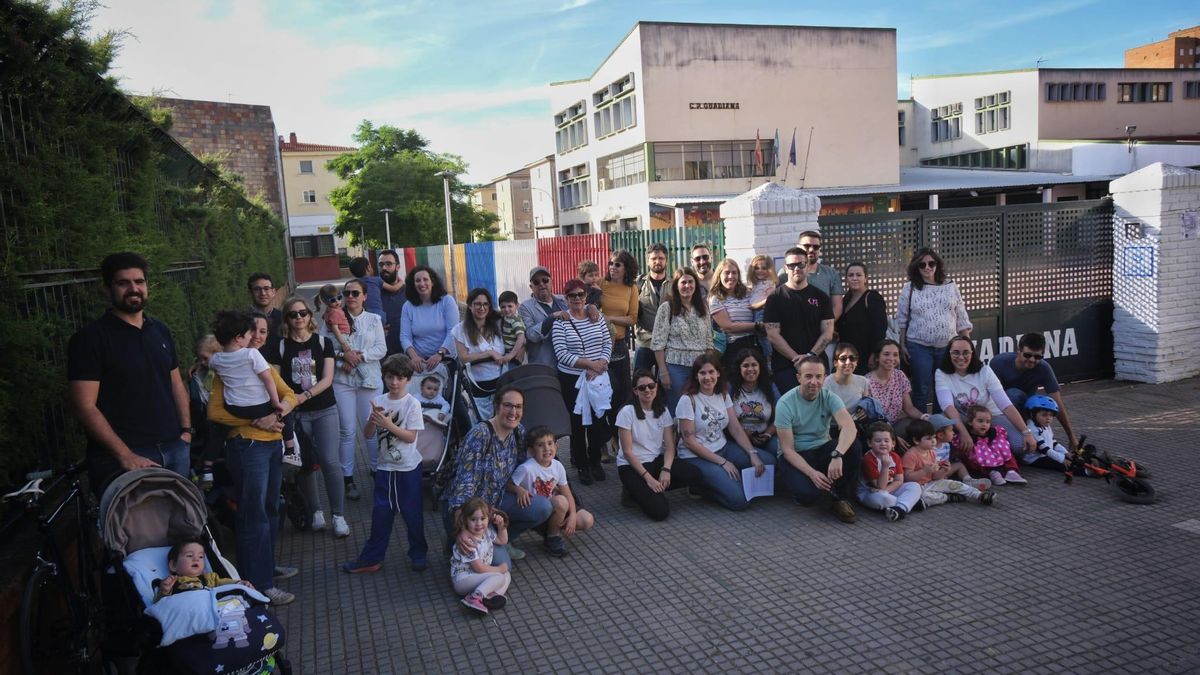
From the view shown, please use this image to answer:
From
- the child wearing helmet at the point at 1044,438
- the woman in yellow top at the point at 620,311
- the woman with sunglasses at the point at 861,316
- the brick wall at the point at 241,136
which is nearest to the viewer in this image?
the child wearing helmet at the point at 1044,438

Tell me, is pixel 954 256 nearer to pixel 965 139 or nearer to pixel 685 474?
pixel 685 474

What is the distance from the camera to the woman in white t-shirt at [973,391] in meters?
6.85

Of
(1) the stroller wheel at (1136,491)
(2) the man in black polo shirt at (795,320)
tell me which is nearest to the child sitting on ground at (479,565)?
(2) the man in black polo shirt at (795,320)

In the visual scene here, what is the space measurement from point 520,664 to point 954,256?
7950mm

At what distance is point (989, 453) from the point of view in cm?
658

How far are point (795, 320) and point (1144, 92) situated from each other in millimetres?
53044

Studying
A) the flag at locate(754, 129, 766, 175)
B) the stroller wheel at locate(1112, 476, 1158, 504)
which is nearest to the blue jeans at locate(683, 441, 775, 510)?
the stroller wheel at locate(1112, 476, 1158, 504)

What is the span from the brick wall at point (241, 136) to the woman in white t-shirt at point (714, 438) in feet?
102

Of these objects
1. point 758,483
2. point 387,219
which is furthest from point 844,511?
point 387,219

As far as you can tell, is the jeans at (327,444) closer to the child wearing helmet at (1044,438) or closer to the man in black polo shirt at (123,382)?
the man in black polo shirt at (123,382)

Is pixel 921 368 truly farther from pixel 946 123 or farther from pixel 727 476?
pixel 946 123

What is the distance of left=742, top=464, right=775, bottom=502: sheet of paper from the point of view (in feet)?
20.7

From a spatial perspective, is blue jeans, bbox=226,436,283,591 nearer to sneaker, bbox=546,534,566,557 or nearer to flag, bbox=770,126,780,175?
sneaker, bbox=546,534,566,557

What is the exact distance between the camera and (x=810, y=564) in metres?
5.21
